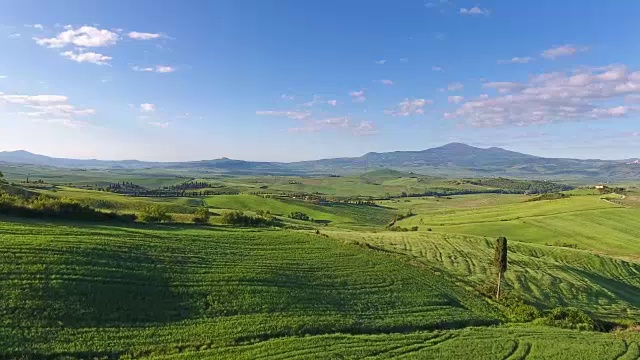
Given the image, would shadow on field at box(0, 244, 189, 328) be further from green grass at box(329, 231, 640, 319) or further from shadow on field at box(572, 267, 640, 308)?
shadow on field at box(572, 267, 640, 308)

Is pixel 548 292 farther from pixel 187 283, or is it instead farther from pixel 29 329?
pixel 29 329

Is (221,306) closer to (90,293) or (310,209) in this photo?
(90,293)

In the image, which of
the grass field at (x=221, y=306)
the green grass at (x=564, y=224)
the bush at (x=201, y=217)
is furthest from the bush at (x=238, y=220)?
the green grass at (x=564, y=224)

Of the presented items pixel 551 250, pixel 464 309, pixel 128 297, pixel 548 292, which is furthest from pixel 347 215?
pixel 128 297

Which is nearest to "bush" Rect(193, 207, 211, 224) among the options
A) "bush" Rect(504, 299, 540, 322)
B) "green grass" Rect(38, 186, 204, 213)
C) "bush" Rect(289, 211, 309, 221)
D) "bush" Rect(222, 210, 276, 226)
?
"bush" Rect(222, 210, 276, 226)

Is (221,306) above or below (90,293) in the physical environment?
below

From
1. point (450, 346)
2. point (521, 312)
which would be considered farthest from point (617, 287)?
point (450, 346)
